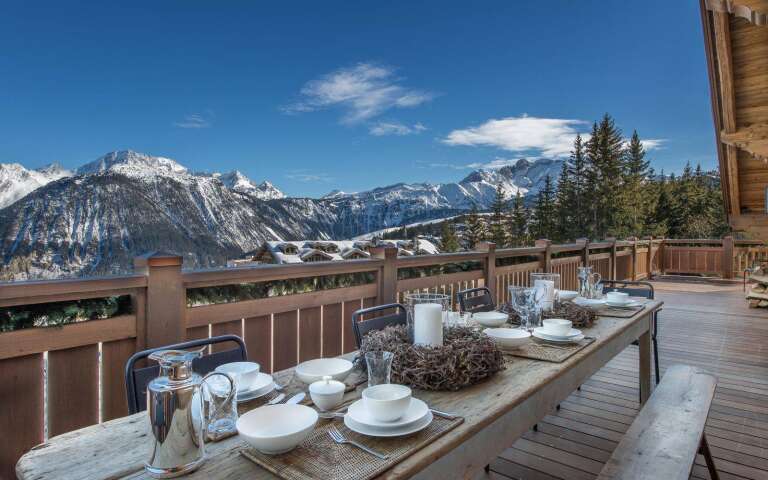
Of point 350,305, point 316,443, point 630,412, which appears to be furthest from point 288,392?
point 630,412

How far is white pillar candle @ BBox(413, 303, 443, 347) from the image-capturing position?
142 centimetres

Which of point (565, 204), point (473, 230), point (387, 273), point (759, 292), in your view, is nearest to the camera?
point (387, 273)

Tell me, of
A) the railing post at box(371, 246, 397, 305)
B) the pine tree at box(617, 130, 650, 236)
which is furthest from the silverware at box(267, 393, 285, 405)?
the pine tree at box(617, 130, 650, 236)

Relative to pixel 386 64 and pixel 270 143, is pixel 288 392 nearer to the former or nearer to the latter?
pixel 386 64

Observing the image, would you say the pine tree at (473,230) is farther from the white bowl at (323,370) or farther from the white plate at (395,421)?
the white plate at (395,421)

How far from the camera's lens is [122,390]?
5.91 ft

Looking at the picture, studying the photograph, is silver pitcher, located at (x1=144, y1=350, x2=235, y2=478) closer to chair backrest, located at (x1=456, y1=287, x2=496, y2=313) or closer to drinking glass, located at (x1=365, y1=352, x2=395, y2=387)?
drinking glass, located at (x1=365, y1=352, x2=395, y2=387)

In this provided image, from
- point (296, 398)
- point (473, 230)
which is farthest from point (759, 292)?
point (473, 230)

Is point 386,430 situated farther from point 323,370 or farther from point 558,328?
point 558,328

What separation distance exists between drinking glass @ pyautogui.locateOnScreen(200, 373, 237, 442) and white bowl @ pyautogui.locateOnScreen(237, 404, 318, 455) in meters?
0.07

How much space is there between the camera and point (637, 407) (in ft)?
9.11

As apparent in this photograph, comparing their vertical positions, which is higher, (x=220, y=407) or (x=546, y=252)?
(x=546, y=252)

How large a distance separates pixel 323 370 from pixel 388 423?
389mm

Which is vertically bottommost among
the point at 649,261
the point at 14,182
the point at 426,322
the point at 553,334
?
the point at 649,261
